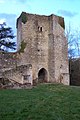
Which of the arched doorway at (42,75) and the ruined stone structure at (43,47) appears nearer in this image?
the ruined stone structure at (43,47)

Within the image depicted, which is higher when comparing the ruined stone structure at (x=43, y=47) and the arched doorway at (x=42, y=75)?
the ruined stone structure at (x=43, y=47)

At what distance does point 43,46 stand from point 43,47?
13 centimetres

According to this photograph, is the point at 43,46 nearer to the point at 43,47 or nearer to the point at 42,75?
the point at 43,47

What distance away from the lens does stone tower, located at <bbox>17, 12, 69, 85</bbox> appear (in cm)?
3028

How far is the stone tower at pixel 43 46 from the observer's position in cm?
3028

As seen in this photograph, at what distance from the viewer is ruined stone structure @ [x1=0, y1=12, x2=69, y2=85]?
3022cm

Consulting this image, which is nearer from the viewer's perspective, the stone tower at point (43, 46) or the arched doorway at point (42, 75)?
the stone tower at point (43, 46)

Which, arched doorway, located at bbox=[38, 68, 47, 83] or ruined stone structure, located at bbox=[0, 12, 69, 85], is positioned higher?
ruined stone structure, located at bbox=[0, 12, 69, 85]

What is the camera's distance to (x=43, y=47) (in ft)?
102

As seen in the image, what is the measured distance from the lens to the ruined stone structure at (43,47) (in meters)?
30.2

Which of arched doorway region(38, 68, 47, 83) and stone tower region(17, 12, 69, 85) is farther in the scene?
arched doorway region(38, 68, 47, 83)

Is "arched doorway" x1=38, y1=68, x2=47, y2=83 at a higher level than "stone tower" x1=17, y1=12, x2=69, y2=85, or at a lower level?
lower

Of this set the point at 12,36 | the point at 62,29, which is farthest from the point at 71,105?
the point at 12,36


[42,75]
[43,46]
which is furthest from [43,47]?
[42,75]
